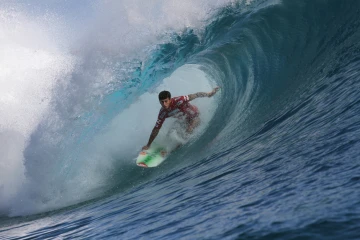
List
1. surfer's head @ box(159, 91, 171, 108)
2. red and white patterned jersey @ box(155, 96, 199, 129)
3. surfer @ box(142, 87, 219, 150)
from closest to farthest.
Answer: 1. surfer's head @ box(159, 91, 171, 108)
2. surfer @ box(142, 87, 219, 150)
3. red and white patterned jersey @ box(155, 96, 199, 129)

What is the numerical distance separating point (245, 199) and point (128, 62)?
31.0 feet

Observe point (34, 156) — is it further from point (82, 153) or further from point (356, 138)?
point (356, 138)

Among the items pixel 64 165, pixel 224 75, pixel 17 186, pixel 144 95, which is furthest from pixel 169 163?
pixel 144 95

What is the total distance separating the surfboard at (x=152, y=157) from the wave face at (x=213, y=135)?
7.5 inches

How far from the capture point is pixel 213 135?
9.27 meters

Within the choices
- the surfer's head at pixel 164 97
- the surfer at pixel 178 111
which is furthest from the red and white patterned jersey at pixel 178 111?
the surfer's head at pixel 164 97

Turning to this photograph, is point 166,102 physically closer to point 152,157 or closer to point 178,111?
point 178,111

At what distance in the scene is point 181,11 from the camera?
1398 cm

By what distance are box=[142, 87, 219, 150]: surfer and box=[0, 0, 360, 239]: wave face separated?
38 cm

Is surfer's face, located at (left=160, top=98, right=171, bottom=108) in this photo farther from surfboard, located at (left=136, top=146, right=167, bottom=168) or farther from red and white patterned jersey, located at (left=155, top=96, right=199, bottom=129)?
surfboard, located at (left=136, top=146, right=167, bottom=168)

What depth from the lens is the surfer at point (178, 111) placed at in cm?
869

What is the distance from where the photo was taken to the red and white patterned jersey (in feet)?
29.4

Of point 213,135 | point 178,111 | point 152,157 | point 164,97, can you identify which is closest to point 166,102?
point 164,97

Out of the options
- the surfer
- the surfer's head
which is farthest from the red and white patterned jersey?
the surfer's head
